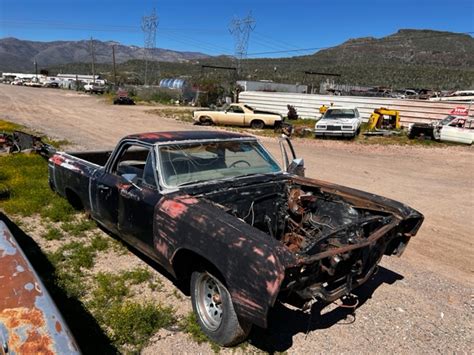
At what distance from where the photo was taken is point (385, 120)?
1903 centimetres

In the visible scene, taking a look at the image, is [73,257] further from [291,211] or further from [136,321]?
[291,211]

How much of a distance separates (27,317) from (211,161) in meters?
2.55

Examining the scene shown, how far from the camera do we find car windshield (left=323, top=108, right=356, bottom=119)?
1780cm

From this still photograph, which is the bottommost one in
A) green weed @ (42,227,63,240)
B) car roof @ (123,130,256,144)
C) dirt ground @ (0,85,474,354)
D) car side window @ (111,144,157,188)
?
green weed @ (42,227,63,240)

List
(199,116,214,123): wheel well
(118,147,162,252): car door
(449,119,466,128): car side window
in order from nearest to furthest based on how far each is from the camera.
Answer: (118,147,162,252): car door, (449,119,466,128): car side window, (199,116,214,123): wheel well

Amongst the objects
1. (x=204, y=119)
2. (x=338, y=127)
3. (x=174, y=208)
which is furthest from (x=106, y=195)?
(x=204, y=119)

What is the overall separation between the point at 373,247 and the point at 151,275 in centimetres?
240

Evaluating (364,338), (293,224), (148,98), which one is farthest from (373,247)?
(148,98)

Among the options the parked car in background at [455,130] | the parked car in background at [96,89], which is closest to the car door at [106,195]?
the parked car in background at [455,130]

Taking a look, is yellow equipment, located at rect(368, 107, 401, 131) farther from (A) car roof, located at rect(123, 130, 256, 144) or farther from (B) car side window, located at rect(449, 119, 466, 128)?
(A) car roof, located at rect(123, 130, 256, 144)

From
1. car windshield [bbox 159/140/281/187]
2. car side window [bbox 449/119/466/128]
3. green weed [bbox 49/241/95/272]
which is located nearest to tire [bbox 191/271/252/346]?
car windshield [bbox 159/140/281/187]

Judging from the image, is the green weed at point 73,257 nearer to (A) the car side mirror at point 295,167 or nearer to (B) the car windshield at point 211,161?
(B) the car windshield at point 211,161

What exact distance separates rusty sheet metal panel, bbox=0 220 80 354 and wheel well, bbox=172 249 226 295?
118 centimetres

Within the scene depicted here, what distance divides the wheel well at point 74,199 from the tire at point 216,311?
3.09 meters
